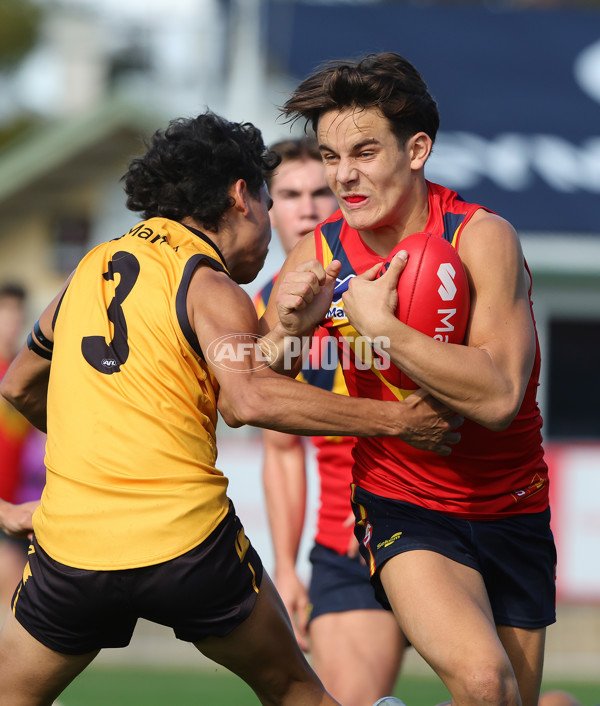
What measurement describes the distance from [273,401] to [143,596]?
74 centimetres

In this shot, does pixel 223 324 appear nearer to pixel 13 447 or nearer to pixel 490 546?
pixel 490 546

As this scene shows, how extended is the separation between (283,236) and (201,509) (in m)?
2.48

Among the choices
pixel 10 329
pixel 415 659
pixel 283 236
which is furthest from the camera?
pixel 415 659

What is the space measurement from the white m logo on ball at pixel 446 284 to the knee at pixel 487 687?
116 centimetres

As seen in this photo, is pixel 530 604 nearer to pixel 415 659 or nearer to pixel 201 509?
pixel 201 509

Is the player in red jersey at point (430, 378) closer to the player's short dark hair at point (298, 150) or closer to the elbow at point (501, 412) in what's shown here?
the elbow at point (501, 412)

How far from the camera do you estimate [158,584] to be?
3.33 m

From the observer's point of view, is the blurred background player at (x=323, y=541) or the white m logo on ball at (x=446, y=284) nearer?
the white m logo on ball at (x=446, y=284)

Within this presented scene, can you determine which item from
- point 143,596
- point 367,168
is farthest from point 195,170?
point 143,596

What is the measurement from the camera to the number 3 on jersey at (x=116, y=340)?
3.45 m

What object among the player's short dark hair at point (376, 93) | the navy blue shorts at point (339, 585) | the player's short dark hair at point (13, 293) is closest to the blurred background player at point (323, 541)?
the navy blue shorts at point (339, 585)

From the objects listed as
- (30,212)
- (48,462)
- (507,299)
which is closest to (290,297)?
(507,299)

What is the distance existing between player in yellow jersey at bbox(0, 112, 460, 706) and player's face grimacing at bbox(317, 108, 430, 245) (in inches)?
11.2

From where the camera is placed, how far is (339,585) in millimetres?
4883
